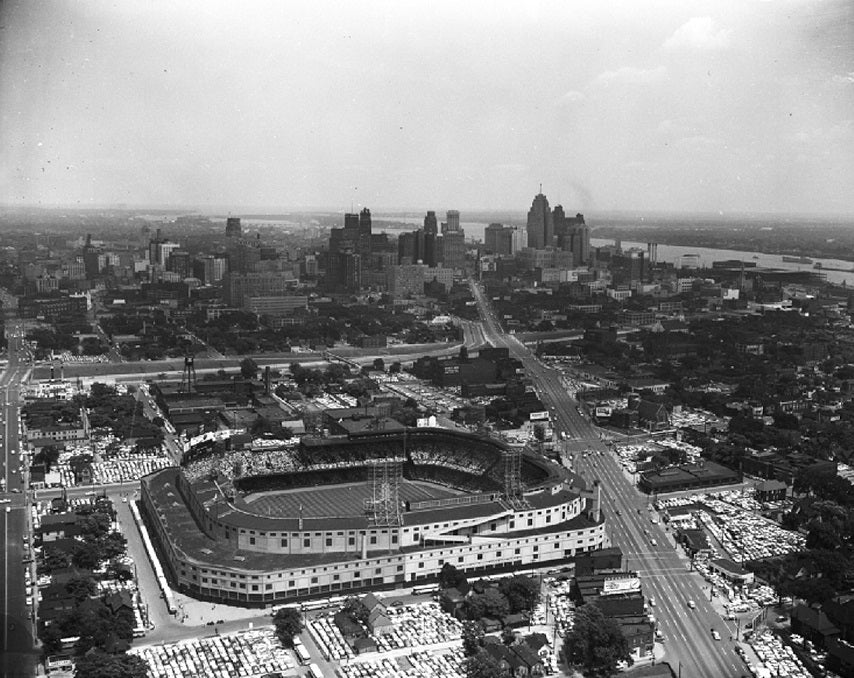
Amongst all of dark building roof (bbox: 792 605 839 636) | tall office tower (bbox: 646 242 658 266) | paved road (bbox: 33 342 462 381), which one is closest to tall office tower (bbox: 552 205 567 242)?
tall office tower (bbox: 646 242 658 266)

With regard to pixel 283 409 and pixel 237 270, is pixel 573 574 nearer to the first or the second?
pixel 283 409

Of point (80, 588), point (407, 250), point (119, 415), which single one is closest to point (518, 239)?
point (407, 250)

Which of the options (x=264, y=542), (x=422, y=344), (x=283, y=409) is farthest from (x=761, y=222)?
(x=264, y=542)

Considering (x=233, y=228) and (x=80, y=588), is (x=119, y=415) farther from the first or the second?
(x=233, y=228)

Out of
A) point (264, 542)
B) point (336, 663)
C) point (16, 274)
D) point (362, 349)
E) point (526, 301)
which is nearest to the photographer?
point (336, 663)

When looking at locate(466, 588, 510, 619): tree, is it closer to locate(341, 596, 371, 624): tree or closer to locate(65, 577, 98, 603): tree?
locate(341, 596, 371, 624): tree

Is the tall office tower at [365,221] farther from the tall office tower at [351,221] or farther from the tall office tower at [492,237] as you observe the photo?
the tall office tower at [492,237]
